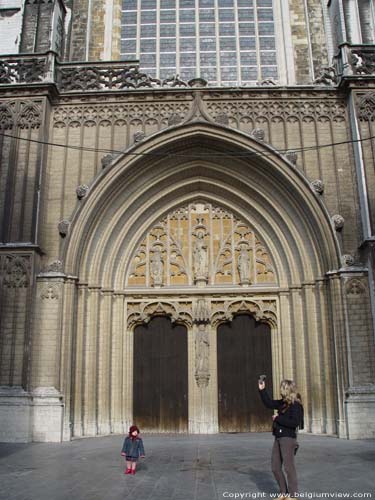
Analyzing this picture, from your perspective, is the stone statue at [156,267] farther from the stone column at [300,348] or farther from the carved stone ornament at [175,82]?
the carved stone ornament at [175,82]

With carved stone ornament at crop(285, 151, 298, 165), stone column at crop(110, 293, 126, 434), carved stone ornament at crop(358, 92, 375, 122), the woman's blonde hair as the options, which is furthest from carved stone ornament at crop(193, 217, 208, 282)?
the woman's blonde hair

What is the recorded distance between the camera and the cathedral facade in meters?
13.1

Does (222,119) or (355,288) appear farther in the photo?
(222,119)

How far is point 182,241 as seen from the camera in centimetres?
1565

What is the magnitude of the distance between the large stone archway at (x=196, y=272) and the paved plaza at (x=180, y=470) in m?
2.13

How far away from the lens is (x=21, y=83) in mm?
14484

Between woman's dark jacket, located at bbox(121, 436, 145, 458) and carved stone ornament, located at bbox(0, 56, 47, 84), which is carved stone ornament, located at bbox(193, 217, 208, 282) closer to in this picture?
carved stone ornament, located at bbox(0, 56, 47, 84)

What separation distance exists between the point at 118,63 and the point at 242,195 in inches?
213

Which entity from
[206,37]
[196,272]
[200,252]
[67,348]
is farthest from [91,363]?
[206,37]

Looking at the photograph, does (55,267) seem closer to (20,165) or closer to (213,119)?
(20,165)

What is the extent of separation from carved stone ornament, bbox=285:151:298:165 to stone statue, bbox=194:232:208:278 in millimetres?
3481

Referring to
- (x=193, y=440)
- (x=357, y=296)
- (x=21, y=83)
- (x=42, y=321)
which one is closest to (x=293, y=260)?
(x=357, y=296)

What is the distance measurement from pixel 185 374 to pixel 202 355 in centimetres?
76

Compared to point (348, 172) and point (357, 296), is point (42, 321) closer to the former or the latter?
point (357, 296)
